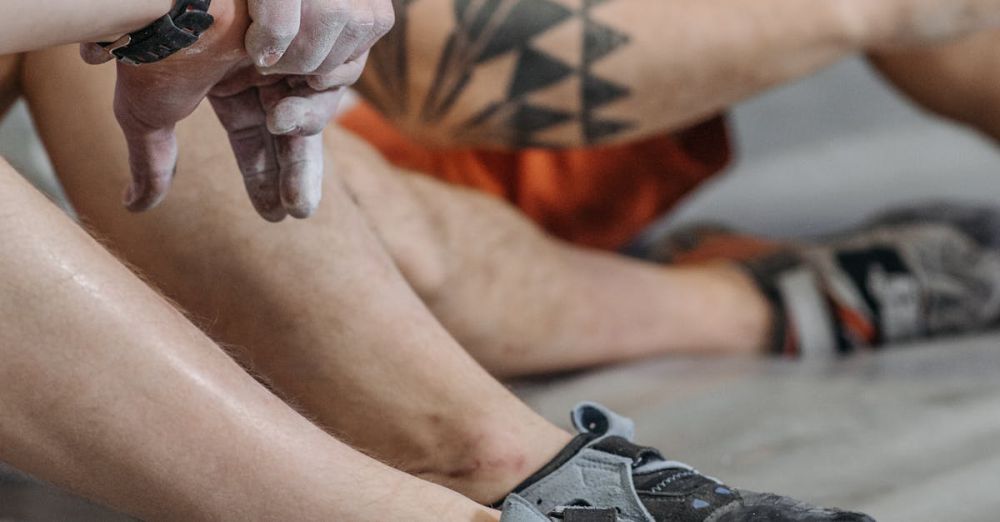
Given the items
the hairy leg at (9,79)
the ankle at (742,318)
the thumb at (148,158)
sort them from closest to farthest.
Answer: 1. the thumb at (148,158)
2. the hairy leg at (9,79)
3. the ankle at (742,318)

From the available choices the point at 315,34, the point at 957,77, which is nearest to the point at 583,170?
the point at 957,77

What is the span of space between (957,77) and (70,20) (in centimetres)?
104

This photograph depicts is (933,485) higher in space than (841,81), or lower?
lower

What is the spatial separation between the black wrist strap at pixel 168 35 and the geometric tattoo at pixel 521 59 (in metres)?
0.49

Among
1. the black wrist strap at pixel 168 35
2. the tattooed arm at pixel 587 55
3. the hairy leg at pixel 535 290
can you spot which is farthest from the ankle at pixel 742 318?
the black wrist strap at pixel 168 35

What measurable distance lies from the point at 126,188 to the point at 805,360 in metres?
0.75

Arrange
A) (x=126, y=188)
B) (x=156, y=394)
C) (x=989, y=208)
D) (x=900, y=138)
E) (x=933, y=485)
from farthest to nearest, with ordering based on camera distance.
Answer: (x=900, y=138) → (x=989, y=208) → (x=933, y=485) → (x=126, y=188) → (x=156, y=394)

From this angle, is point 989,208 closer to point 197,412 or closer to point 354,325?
point 354,325

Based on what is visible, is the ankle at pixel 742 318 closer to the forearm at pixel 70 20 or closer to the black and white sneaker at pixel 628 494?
the black and white sneaker at pixel 628 494

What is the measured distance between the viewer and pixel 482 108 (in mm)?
1025

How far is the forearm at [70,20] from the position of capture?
0.47m

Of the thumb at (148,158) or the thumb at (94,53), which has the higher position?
the thumb at (94,53)

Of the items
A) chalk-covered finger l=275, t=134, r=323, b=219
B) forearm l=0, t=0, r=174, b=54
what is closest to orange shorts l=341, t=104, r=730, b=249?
chalk-covered finger l=275, t=134, r=323, b=219

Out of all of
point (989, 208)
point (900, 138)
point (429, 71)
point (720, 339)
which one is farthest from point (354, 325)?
point (900, 138)
